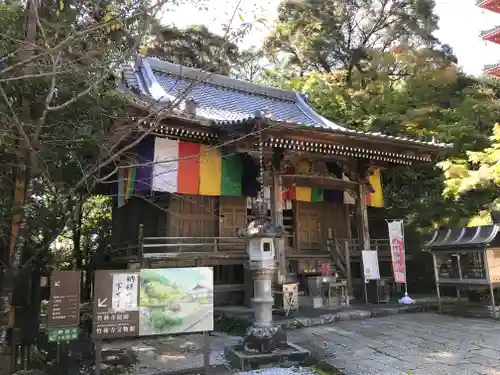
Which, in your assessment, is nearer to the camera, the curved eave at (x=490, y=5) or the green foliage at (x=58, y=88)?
the green foliage at (x=58, y=88)

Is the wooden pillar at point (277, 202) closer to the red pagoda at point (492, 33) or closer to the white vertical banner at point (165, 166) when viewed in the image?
the white vertical banner at point (165, 166)

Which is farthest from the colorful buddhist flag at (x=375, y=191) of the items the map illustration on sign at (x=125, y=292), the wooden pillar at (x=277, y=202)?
the map illustration on sign at (x=125, y=292)

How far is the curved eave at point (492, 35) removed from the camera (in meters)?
16.8

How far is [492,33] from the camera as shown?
55.8 ft

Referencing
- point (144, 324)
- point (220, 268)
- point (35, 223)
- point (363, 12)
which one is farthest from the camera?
point (363, 12)

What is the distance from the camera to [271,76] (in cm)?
2477

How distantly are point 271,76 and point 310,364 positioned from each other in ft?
69.5

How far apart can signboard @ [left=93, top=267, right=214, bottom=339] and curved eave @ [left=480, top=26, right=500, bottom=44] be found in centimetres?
1745

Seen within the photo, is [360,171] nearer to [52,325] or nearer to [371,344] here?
[371,344]

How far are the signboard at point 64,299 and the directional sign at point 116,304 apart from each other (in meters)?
0.28

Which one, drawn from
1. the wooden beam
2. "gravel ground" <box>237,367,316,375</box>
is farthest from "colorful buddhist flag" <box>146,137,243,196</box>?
"gravel ground" <box>237,367,316,375</box>

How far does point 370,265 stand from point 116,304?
764 centimetres

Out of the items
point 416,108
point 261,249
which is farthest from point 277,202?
point 416,108

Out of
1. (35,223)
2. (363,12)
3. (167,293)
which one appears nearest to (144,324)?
(167,293)
